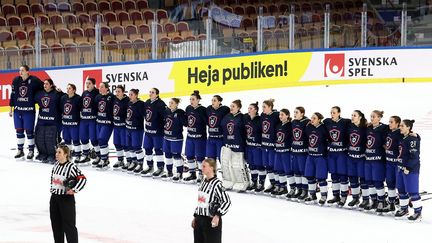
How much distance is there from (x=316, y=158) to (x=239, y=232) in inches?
93.9

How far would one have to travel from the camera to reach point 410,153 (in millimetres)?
13914

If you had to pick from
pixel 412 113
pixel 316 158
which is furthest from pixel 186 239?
pixel 412 113

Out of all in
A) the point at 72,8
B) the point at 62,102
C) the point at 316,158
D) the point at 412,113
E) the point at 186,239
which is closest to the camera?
the point at 186,239

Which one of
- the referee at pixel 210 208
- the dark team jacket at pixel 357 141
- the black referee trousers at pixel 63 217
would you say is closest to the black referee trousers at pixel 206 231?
the referee at pixel 210 208

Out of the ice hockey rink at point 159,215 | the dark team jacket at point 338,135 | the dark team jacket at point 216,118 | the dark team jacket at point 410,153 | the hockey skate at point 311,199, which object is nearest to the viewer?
the ice hockey rink at point 159,215

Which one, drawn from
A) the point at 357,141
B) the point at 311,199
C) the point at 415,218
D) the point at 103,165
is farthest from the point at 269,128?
the point at 103,165

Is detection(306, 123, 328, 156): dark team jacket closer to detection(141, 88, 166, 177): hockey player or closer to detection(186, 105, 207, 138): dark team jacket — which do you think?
detection(186, 105, 207, 138): dark team jacket

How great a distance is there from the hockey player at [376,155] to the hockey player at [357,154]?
12cm

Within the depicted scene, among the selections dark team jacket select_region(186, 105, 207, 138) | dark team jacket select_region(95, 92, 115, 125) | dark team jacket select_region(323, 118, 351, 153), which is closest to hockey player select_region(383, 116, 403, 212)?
dark team jacket select_region(323, 118, 351, 153)

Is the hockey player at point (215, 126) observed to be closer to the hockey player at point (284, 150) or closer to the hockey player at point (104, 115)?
the hockey player at point (284, 150)

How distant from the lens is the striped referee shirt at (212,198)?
34.0ft

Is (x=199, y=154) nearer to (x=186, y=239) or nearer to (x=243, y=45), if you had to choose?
(x=186, y=239)

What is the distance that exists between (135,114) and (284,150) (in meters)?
2.94

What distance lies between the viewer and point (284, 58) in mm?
28516
